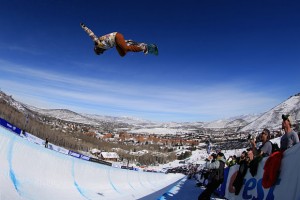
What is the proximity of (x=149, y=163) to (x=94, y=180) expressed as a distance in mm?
183996

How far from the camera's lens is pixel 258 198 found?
743 centimetres

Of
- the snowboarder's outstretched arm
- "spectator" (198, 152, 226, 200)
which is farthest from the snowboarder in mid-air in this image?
"spectator" (198, 152, 226, 200)

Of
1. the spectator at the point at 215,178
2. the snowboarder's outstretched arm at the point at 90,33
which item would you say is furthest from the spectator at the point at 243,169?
the snowboarder's outstretched arm at the point at 90,33

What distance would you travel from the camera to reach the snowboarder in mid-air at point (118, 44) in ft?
27.8

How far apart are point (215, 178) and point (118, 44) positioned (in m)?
5.26

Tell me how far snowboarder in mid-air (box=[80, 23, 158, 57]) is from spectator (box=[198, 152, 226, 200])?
4343mm

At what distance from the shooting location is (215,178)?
994 cm

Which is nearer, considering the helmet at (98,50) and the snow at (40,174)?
the snow at (40,174)

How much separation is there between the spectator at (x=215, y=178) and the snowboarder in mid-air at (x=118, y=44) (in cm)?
434

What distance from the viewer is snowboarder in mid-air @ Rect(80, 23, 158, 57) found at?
8.46 metres

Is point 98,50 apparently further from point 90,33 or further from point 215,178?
point 215,178

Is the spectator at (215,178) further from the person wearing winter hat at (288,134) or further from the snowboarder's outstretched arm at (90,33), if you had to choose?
the snowboarder's outstretched arm at (90,33)

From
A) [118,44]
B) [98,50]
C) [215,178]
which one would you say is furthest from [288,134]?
[98,50]

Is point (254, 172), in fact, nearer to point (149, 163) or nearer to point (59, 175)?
point (59, 175)
